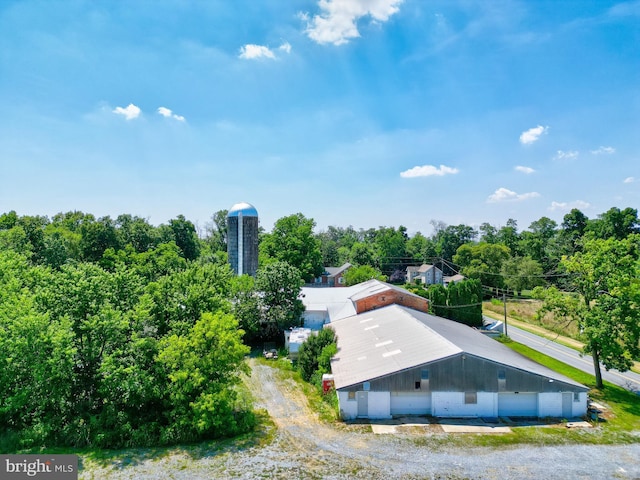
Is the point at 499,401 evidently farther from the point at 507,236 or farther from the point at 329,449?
the point at 507,236

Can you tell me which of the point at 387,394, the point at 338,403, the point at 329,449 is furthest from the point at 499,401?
the point at 329,449

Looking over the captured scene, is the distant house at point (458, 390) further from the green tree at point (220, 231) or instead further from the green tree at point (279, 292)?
the green tree at point (220, 231)

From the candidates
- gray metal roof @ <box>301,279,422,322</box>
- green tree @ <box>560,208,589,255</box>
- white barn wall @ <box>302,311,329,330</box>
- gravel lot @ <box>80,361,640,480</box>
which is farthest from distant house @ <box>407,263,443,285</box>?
gravel lot @ <box>80,361,640,480</box>

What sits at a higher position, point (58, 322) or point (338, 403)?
point (58, 322)

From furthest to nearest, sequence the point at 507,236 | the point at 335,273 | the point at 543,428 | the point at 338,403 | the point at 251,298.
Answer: the point at 507,236 → the point at 335,273 → the point at 251,298 → the point at 338,403 → the point at 543,428

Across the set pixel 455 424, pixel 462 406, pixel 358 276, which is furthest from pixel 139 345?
pixel 358 276

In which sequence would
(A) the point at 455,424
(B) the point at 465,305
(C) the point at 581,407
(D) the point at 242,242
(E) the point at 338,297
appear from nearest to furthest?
(A) the point at 455,424, (C) the point at 581,407, (B) the point at 465,305, (E) the point at 338,297, (D) the point at 242,242

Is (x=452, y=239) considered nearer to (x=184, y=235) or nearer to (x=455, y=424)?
(x=184, y=235)
